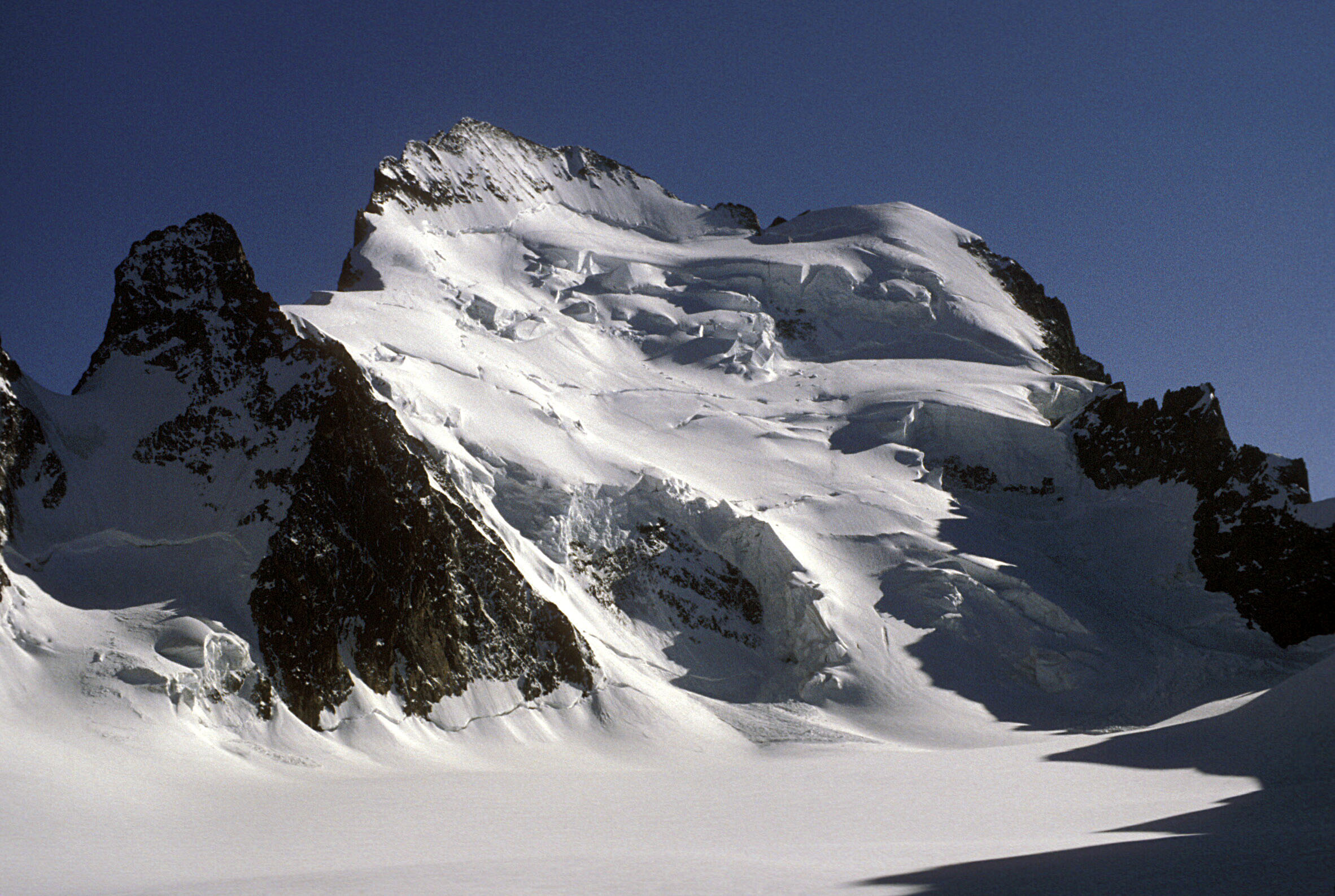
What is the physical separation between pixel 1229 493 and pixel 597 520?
3639cm

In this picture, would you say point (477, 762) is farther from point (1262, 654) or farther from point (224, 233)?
point (1262, 654)

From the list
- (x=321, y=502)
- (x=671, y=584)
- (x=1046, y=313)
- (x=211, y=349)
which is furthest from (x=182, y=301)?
(x=1046, y=313)

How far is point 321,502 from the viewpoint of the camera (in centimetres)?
4531

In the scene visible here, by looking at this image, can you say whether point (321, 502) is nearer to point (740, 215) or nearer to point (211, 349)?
point (211, 349)

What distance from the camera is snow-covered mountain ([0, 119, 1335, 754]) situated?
41781 millimetres

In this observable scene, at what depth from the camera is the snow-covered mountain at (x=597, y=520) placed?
4178 centimetres

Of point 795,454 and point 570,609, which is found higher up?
point 795,454

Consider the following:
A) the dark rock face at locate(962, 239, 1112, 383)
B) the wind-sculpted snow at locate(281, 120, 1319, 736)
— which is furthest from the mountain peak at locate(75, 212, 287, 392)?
the dark rock face at locate(962, 239, 1112, 383)

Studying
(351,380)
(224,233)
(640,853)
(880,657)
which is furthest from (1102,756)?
(224,233)

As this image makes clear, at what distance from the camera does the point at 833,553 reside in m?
60.9

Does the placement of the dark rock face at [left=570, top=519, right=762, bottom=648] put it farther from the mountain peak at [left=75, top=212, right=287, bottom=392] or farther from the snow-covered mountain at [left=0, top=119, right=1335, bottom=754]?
the mountain peak at [left=75, top=212, right=287, bottom=392]

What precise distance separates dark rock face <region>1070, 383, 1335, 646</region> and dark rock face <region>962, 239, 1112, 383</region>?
1594cm

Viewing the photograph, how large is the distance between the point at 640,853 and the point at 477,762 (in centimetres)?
1920

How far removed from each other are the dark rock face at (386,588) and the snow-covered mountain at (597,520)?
0.14 metres
